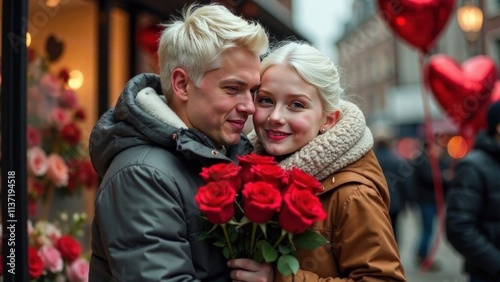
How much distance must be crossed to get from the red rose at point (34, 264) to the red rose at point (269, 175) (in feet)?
5.77

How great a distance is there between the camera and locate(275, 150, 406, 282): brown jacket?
6.60 feet

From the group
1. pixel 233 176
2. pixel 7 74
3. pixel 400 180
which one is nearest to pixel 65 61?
pixel 7 74

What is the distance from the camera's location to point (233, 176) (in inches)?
76.2

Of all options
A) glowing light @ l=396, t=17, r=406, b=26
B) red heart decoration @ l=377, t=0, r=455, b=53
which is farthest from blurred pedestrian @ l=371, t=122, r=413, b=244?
glowing light @ l=396, t=17, r=406, b=26

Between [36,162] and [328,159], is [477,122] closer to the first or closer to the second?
[36,162]

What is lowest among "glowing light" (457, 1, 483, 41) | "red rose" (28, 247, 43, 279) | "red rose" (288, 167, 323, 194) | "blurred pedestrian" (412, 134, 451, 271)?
"blurred pedestrian" (412, 134, 451, 271)

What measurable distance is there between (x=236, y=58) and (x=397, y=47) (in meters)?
32.1

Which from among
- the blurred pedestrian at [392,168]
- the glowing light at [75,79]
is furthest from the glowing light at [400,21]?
the glowing light at [75,79]

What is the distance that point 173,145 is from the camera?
202cm

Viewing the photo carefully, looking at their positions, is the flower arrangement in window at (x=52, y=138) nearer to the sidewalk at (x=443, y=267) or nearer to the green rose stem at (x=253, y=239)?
the green rose stem at (x=253, y=239)

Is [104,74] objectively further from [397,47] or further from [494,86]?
[397,47]

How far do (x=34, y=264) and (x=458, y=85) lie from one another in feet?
19.1

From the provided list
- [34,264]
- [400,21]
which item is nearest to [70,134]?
[34,264]

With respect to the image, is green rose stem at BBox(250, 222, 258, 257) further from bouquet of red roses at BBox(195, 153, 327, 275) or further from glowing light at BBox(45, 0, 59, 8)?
glowing light at BBox(45, 0, 59, 8)
